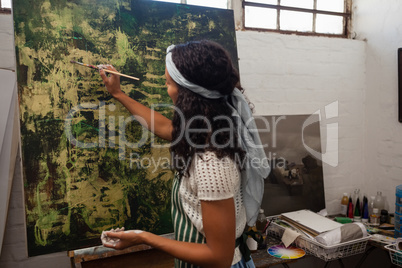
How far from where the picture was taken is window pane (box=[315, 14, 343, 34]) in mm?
2686

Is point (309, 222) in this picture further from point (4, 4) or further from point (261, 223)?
point (4, 4)

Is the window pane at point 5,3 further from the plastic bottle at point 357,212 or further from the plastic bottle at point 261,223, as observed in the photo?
the plastic bottle at point 357,212

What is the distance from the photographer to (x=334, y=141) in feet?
8.70

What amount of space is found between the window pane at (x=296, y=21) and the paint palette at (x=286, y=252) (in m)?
1.61

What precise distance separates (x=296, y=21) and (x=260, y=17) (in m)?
0.33

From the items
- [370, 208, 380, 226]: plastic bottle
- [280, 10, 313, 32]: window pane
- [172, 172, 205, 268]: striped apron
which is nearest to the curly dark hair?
[172, 172, 205, 268]: striped apron

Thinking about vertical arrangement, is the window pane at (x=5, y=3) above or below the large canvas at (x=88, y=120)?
above

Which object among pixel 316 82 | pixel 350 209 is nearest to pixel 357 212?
pixel 350 209

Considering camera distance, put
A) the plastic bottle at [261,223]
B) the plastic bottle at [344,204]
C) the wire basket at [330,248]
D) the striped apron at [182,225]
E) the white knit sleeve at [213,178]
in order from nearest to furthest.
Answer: the white knit sleeve at [213,178] → the striped apron at [182,225] → the wire basket at [330,248] → the plastic bottle at [261,223] → the plastic bottle at [344,204]

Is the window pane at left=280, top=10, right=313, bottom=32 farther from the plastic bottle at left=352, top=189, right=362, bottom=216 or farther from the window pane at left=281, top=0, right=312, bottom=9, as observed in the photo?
the plastic bottle at left=352, top=189, right=362, bottom=216

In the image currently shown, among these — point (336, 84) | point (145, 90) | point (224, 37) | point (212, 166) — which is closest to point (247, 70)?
point (224, 37)

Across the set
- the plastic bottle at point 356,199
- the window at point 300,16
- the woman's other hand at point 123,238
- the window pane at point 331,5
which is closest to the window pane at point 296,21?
the window at point 300,16

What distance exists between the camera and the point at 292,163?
2432 millimetres

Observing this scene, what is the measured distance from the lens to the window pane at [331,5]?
2701 millimetres
